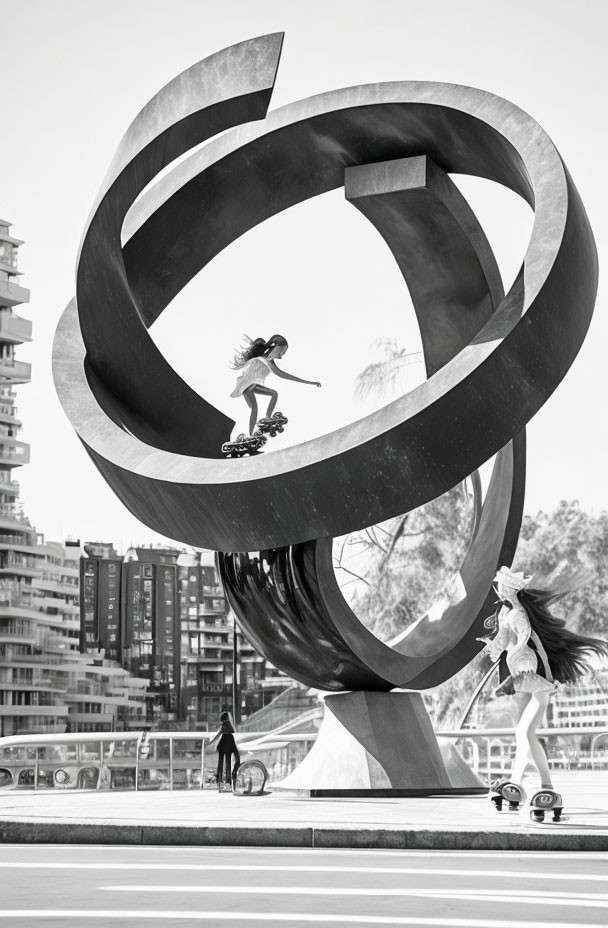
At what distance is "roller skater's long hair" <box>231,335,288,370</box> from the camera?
16.3 m

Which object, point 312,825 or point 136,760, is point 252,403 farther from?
point 312,825

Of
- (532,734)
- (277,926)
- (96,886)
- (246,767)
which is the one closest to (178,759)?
(246,767)

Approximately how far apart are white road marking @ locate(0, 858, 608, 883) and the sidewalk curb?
1.38 metres

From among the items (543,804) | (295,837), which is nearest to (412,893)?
(295,837)

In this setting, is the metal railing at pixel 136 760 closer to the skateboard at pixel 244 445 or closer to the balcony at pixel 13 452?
the skateboard at pixel 244 445

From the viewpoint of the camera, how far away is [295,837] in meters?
10.1

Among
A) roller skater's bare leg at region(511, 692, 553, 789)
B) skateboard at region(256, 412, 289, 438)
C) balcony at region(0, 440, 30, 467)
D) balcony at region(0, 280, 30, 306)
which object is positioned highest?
balcony at region(0, 280, 30, 306)

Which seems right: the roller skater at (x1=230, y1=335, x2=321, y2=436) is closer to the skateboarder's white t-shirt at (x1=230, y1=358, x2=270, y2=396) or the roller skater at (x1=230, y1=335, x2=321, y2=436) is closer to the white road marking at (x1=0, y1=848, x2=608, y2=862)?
the skateboarder's white t-shirt at (x1=230, y1=358, x2=270, y2=396)

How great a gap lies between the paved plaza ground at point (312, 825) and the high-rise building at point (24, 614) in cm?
8010

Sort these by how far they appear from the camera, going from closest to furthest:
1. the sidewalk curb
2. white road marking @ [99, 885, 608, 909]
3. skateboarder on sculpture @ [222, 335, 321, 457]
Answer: white road marking @ [99, 885, 608, 909] < the sidewalk curb < skateboarder on sculpture @ [222, 335, 321, 457]

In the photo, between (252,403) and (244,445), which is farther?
(252,403)

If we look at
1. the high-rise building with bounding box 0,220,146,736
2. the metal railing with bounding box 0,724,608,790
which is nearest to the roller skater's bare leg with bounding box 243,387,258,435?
the metal railing with bounding box 0,724,608,790

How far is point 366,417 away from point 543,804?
4252mm

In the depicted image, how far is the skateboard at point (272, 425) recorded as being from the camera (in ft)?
51.1
